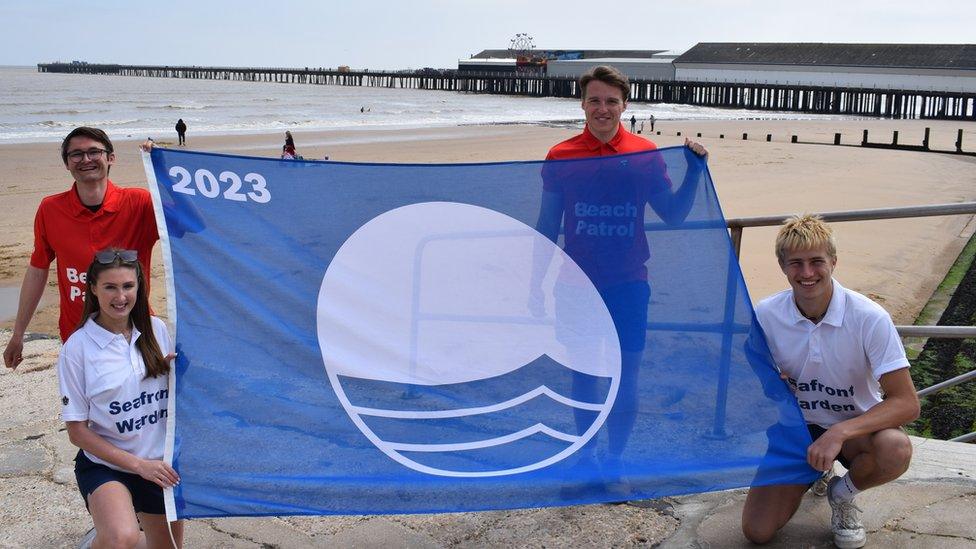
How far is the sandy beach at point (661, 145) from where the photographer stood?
368 centimetres

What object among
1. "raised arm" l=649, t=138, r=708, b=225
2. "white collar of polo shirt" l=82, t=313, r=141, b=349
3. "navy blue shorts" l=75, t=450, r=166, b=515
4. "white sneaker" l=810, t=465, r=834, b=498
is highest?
"raised arm" l=649, t=138, r=708, b=225

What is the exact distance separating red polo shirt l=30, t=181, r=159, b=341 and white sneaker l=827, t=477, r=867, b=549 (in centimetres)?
279

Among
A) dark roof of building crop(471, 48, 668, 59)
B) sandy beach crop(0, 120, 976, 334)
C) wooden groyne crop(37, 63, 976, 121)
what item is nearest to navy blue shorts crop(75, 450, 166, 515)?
sandy beach crop(0, 120, 976, 334)

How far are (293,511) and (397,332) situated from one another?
0.76 meters

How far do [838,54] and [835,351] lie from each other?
278 feet

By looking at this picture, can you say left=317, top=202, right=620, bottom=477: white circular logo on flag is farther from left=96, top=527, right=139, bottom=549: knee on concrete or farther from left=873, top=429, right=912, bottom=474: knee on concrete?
left=873, top=429, right=912, bottom=474: knee on concrete

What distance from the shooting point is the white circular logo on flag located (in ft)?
10.3

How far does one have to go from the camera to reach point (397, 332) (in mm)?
3232

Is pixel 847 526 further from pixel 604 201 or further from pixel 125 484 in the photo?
pixel 125 484

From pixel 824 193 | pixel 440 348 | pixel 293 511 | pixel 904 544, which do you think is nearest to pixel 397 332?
pixel 440 348

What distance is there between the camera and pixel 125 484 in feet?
9.10

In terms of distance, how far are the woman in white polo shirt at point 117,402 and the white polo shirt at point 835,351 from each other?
227 centimetres

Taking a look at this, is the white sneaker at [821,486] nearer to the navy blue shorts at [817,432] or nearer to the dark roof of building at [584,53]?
the navy blue shorts at [817,432]

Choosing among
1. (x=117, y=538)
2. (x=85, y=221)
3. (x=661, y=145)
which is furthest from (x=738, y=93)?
(x=117, y=538)
